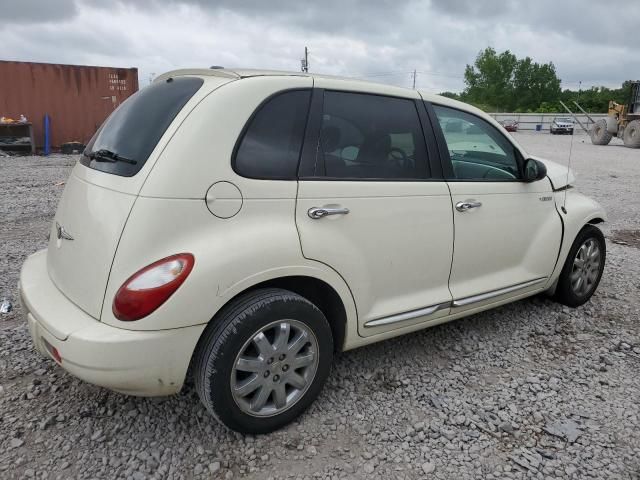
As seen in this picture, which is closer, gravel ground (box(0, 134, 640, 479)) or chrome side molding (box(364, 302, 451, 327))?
gravel ground (box(0, 134, 640, 479))

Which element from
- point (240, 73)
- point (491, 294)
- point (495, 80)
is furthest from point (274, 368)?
point (495, 80)

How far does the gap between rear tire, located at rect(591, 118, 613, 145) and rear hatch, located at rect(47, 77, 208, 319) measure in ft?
85.0

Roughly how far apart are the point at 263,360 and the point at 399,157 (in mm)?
1356

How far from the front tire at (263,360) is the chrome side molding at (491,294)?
999 mm

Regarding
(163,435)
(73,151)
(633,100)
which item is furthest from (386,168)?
(633,100)

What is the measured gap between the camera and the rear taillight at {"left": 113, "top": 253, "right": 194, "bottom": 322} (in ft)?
6.83

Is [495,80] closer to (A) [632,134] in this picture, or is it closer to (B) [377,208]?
(A) [632,134]

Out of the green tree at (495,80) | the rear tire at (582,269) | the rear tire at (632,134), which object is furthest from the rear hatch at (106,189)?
the green tree at (495,80)

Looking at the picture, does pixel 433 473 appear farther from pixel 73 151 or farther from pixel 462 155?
pixel 73 151

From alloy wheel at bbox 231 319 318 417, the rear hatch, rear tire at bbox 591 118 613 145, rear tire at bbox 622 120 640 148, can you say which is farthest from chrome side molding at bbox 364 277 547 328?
rear tire at bbox 591 118 613 145

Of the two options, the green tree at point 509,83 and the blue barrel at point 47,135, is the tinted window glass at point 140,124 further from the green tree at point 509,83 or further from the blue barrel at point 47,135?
the green tree at point 509,83

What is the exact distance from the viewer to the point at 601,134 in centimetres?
2470

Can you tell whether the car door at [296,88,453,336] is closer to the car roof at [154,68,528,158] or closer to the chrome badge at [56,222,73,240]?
the car roof at [154,68,528,158]

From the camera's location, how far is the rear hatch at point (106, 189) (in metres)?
2.21
